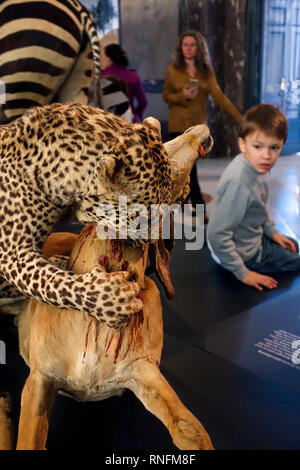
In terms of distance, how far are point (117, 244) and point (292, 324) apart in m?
0.70

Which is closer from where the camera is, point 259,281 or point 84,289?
point 84,289

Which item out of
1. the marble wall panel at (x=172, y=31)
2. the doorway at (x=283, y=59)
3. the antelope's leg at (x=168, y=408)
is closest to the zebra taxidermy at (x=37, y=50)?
the antelope's leg at (x=168, y=408)

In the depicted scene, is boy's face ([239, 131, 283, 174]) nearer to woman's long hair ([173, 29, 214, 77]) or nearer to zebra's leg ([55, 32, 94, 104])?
woman's long hair ([173, 29, 214, 77])

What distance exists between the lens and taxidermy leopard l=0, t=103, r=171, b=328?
2.00 feet

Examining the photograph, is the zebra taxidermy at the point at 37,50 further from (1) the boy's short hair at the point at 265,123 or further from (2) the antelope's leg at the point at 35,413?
(2) the antelope's leg at the point at 35,413

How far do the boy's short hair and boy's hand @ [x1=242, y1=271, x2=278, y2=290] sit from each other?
45 centimetres

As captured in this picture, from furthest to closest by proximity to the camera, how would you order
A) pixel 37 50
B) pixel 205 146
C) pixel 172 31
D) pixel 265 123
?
1. pixel 172 31
2. pixel 265 123
3. pixel 37 50
4. pixel 205 146

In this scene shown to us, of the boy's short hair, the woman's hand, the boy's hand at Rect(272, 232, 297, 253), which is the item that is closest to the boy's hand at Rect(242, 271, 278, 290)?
the boy's hand at Rect(272, 232, 297, 253)

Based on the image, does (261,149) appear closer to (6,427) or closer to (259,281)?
(259,281)

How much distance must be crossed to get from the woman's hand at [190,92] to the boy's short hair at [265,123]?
0.87 feet

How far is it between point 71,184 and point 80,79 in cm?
72

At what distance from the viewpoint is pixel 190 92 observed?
52.4 inches

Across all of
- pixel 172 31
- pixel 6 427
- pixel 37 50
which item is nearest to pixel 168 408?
pixel 6 427

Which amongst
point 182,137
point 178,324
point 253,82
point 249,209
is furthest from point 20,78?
point 253,82
